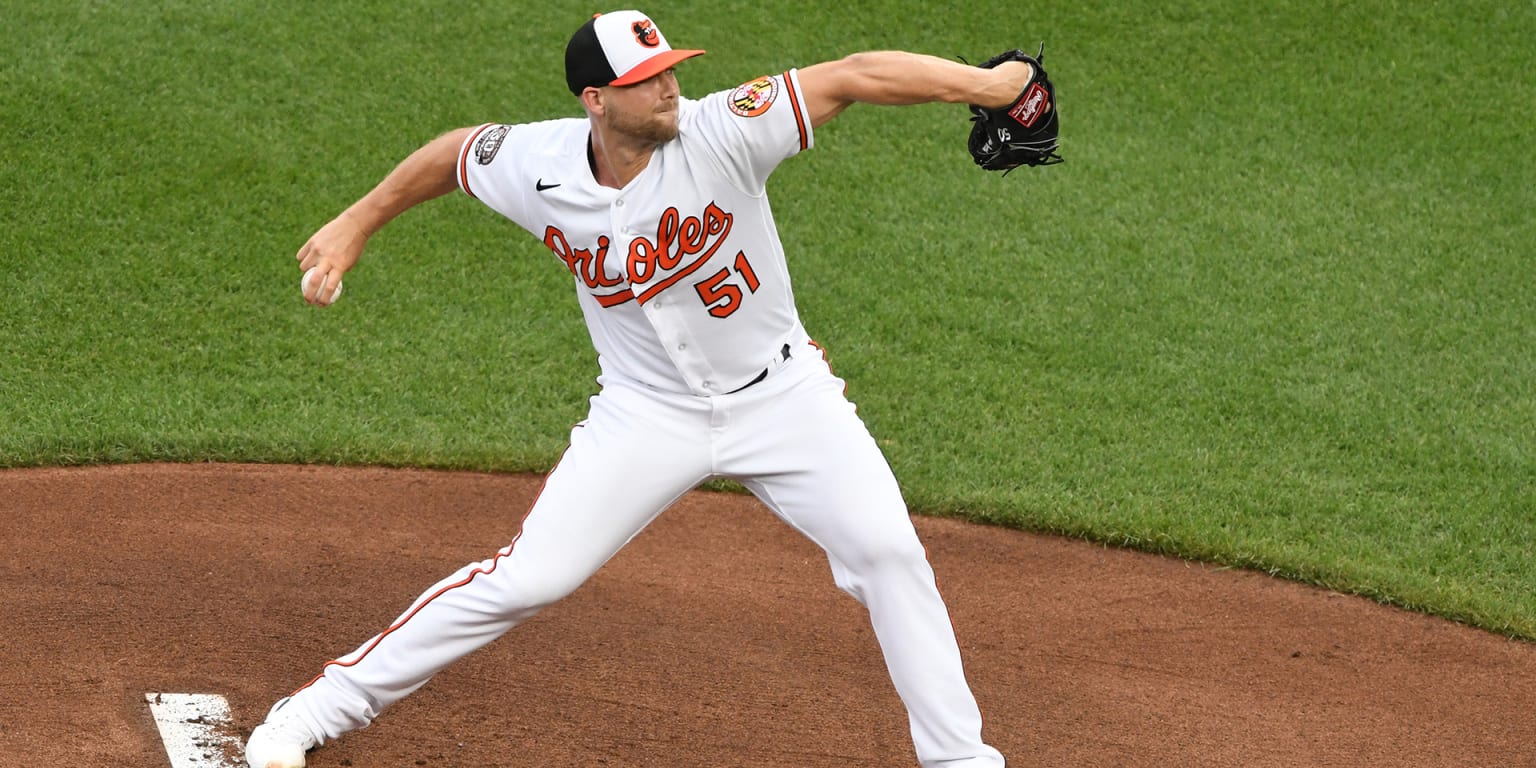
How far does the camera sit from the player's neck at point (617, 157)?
394cm

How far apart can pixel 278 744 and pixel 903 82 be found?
2.35 m

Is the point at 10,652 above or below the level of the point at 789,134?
below

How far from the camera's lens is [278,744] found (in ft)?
13.4

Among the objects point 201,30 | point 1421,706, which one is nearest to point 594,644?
point 1421,706

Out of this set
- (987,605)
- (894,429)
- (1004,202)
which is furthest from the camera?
(1004,202)

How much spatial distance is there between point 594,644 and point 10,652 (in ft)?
5.71

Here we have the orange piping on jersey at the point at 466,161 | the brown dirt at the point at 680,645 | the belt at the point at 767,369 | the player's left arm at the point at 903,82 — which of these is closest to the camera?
the player's left arm at the point at 903,82

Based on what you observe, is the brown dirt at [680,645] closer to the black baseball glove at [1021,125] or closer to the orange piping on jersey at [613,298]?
the orange piping on jersey at [613,298]

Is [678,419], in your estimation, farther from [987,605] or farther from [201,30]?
[201,30]

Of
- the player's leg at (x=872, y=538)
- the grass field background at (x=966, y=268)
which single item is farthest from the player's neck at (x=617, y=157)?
the grass field background at (x=966, y=268)


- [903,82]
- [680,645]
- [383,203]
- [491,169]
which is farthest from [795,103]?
[680,645]

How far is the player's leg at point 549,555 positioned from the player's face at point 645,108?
27.5 inches

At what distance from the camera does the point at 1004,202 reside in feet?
27.2

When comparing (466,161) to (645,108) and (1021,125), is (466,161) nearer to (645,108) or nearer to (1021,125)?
(645,108)
